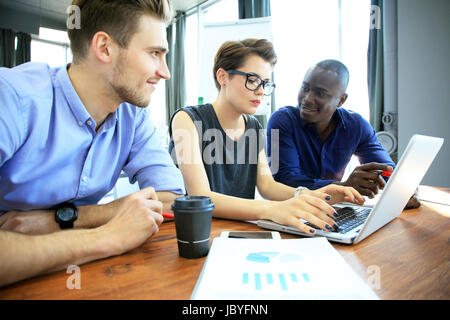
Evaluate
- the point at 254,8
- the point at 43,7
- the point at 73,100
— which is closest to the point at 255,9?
the point at 254,8

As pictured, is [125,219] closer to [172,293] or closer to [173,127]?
[172,293]

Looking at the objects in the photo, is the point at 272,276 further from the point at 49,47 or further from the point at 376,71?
the point at 49,47

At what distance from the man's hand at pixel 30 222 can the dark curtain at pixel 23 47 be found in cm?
331

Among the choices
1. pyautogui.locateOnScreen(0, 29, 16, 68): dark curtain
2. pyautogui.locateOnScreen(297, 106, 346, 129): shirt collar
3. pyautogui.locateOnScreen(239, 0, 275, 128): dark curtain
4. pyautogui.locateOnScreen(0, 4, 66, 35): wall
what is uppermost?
pyautogui.locateOnScreen(239, 0, 275, 128): dark curtain

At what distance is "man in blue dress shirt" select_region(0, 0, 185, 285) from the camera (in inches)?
30.9

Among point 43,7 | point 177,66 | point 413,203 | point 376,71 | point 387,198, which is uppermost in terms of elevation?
point 43,7

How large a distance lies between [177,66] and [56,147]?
18.3 feet

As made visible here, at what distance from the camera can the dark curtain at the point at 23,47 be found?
11.2 feet

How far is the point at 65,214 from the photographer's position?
2.87 ft

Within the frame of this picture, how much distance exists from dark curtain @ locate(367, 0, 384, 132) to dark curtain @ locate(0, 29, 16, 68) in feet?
12.5

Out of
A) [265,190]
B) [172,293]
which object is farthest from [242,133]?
[172,293]

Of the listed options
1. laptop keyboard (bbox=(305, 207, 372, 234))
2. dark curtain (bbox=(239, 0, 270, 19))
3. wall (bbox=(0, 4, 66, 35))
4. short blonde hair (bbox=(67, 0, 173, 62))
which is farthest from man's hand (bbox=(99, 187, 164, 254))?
dark curtain (bbox=(239, 0, 270, 19))

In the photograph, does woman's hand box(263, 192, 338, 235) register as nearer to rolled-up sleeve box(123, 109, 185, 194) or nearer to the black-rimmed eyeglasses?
rolled-up sleeve box(123, 109, 185, 194)

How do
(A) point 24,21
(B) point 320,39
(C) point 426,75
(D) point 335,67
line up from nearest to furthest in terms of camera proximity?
1. (D) point 335,67
2. (C) point 426,75
3. (A) point 24,21
4. (B) point 320,39
